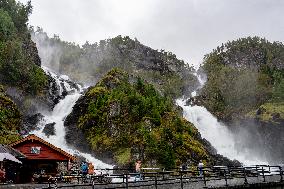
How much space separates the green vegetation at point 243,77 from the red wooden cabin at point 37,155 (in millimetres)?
58448

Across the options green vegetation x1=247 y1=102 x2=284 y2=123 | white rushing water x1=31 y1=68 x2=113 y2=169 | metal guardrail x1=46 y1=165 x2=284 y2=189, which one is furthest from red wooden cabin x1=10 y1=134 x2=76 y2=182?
green vegetation x1=247 y1=102 x2=284 y2=123

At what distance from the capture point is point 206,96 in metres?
102

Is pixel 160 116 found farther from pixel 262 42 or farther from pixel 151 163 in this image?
pixel 262 42

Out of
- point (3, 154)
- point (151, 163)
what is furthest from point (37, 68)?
point (3, 154)

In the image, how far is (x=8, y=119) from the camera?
5781 cm

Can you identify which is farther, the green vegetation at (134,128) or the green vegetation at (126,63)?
the green vegetation at (126,63)

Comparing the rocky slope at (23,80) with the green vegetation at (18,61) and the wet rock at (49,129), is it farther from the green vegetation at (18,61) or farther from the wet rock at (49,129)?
the wet rock at (49,129)

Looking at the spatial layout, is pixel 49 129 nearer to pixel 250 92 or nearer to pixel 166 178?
pixel 166 178

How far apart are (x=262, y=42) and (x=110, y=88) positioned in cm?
6760

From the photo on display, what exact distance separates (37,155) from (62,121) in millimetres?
27741

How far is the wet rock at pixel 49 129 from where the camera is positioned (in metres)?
61.4

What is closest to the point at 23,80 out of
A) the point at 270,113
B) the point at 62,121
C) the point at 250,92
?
the point at 62,121

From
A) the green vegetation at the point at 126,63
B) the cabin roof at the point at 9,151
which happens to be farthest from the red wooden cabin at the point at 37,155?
the green vegetation at the point at 126,63

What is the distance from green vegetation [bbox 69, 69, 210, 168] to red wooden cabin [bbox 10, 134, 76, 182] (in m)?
15.9
